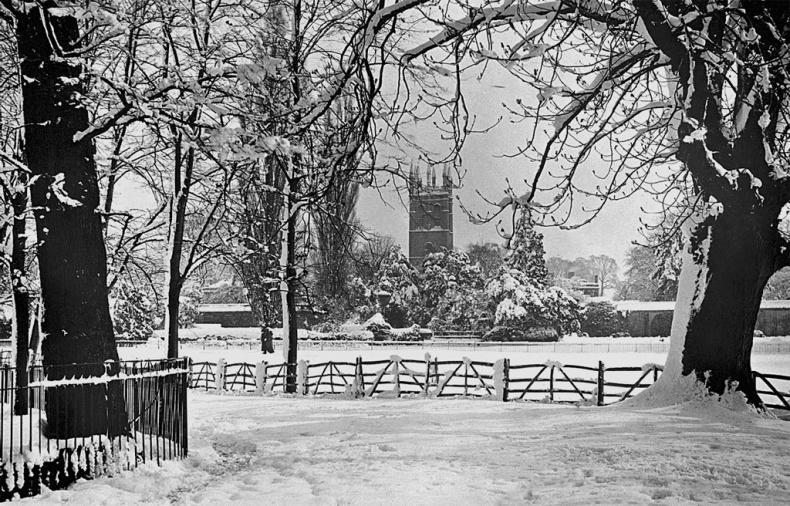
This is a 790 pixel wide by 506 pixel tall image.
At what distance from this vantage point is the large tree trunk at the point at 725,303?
44.3ft

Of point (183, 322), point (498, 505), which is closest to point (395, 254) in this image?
point (183, 322)

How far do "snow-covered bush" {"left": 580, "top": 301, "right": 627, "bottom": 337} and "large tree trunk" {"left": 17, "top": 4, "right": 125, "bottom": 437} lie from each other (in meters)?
52.5

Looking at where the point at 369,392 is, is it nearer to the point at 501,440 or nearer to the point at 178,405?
the point at 501,440

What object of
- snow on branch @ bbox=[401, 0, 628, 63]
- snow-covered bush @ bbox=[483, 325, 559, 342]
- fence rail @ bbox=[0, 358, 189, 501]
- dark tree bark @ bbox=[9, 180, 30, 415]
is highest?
snow on branch @ bbox=[401, 0, 628, 63]

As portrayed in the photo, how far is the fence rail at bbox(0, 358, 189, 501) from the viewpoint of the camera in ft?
24.6

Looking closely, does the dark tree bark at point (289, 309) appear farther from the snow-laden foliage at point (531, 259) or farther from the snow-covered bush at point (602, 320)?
the snow-covered bush at point (602, 320)

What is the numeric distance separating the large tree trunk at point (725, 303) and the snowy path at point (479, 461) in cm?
90

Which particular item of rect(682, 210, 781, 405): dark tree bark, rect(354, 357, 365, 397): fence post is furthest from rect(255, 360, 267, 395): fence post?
rect(682, 210, 781, 405): dark tree bark

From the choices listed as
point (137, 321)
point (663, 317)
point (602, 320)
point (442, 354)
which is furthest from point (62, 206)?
point (602, 320)

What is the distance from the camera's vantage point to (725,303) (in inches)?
538

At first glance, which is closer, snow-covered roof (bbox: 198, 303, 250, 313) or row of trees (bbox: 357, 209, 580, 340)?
row of trees (bbox: 357, 209, 580, 340)

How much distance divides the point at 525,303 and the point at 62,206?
1799 inches

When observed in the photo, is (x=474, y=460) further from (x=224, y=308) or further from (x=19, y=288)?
(x=224, y=308)

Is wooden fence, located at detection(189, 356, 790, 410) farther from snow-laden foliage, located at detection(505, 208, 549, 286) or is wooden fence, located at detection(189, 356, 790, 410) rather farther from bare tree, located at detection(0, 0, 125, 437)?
snow-laden foliage, located at detection(505, 208, 549, 286)
